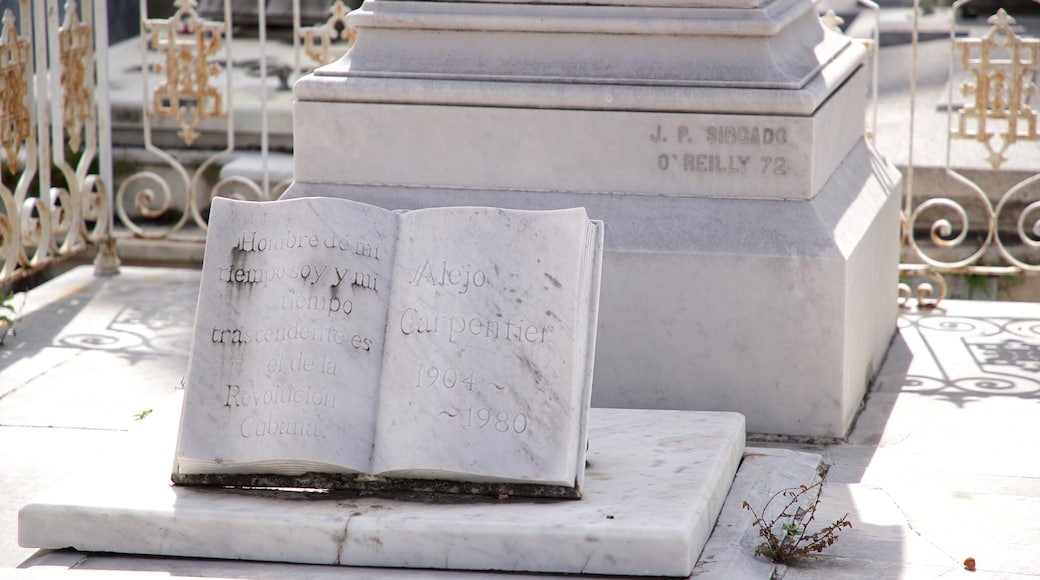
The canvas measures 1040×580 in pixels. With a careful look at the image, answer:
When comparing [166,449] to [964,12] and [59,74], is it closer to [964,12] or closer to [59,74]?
[59,74]

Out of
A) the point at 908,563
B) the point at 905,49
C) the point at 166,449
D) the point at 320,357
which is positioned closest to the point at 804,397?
the point at 908,563

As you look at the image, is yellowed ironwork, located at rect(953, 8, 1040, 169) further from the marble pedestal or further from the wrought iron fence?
the marble pedestal

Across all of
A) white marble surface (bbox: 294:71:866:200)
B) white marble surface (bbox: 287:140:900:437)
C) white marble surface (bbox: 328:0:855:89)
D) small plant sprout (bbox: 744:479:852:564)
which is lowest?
small plant sprout (bbox: 744:479:852:564)

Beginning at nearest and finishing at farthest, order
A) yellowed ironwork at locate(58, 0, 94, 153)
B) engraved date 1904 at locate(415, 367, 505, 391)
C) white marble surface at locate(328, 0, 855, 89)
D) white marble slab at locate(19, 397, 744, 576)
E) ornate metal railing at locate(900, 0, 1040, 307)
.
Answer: white marble slab at locate(19, 397, 744, 576)
engraved date 1904 at locate(415, 367, 505, 391)
white marble surface at locate(328, 0, 855, 89)
ornate metal railing at locate(900, 0, 1040, 307)
yellowed ironwork at locate(58, 0, 94, 153)

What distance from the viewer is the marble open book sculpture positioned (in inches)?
127

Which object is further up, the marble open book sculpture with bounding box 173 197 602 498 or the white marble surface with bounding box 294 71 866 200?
the white marble surface with bounding box 294 71 866 200

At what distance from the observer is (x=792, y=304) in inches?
162

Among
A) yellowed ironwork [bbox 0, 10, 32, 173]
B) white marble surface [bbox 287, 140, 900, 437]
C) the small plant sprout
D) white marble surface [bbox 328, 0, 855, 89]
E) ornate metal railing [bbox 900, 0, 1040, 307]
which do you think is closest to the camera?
the small plant sprout

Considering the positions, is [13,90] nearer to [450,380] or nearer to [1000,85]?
[450,380]

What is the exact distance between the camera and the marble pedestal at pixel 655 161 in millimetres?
4156

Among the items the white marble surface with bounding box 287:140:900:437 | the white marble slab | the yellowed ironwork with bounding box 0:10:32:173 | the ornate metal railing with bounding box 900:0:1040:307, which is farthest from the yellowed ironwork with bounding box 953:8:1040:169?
the yellowed ironwork with bounding box 0:10:32:173

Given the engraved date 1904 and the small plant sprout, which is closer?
the small plant sprout

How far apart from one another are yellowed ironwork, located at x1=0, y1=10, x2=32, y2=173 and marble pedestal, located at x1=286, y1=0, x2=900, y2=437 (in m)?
1.70

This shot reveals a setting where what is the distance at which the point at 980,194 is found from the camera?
571 cm
